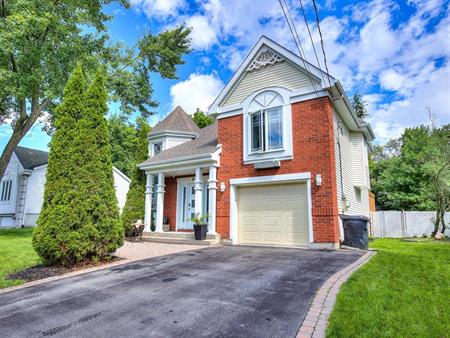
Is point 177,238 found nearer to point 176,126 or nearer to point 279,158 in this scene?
point 279,158

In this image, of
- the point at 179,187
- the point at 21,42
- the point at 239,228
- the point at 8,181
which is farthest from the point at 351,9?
the point at 8,181

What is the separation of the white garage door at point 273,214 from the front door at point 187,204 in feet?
12.2

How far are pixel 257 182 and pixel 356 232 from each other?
3850mm

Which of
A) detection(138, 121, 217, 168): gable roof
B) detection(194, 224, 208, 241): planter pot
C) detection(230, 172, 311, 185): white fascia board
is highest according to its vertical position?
detection(138, 121, 217, 168): gable roof

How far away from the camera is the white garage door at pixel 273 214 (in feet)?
32.9

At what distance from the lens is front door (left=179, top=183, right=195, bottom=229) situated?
14430 millimetres

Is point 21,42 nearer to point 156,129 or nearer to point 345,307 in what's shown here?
point 156,129

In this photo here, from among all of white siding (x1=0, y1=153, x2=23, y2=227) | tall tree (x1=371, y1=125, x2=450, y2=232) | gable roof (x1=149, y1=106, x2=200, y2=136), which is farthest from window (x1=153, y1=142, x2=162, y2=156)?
tall tree (x1=371, y1=125, x2=450, y2=232)

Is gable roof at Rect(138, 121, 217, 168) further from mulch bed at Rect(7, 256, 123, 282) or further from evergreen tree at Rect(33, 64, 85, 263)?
mulch bed at Rect(7, 256, 123, 282)

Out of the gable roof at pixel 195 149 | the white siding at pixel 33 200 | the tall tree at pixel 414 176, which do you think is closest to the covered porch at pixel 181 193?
the gable roof at pixel 195 149

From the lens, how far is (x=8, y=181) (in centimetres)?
2141

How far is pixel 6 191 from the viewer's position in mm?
21297

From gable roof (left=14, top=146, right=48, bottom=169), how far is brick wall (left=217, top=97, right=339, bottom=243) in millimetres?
17532

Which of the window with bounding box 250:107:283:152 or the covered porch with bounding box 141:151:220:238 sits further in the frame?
the covered porch with bounding box 141:151:220:238
